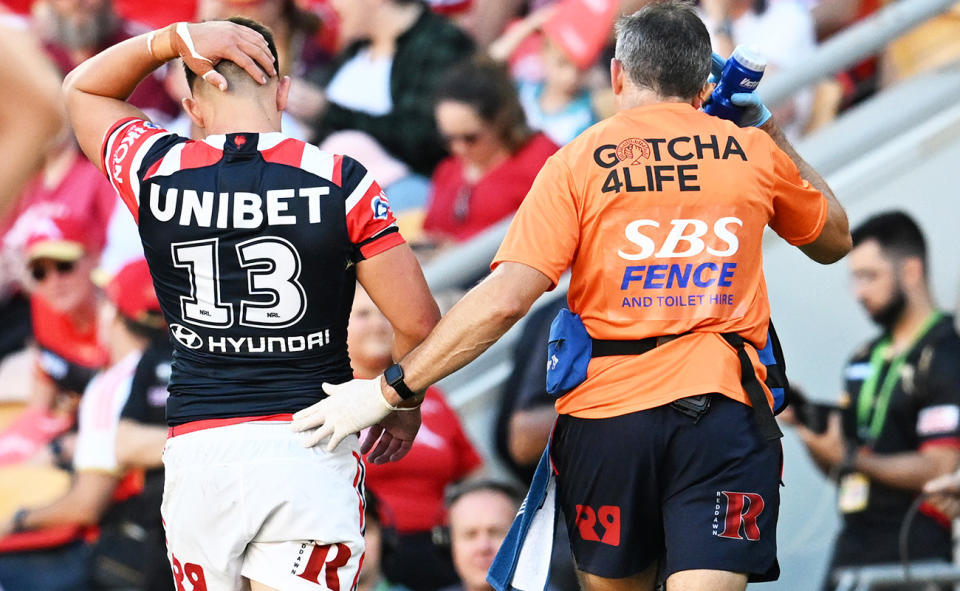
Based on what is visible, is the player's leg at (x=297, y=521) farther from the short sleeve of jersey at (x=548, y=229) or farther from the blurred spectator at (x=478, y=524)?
the blurred spectator at (x=478, y=524)

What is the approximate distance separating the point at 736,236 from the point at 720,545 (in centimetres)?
81

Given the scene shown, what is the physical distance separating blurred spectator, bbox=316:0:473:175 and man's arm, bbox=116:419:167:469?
5.81ft

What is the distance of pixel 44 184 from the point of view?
727 cm

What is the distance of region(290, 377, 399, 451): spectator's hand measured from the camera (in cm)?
345

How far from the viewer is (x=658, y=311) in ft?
11.8

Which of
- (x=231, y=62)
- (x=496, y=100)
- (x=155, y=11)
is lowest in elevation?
(x=231, y=62)

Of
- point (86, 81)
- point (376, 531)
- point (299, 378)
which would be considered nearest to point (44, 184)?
point (376, 531)

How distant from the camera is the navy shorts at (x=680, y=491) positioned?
3.54 m

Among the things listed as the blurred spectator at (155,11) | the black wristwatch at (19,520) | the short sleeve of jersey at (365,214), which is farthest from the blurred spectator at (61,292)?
the short sleeve of jersey at (365,214)

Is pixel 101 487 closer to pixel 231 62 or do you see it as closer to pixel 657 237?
pixel 231 62

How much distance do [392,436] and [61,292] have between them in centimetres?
364

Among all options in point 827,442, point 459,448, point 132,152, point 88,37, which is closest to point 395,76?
point 88,37

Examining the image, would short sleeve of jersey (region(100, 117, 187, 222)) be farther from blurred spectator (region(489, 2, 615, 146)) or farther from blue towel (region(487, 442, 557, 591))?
blurred spectator (region(489, 2, 615, 146))

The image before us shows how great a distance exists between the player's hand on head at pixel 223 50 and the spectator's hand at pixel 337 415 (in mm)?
842
